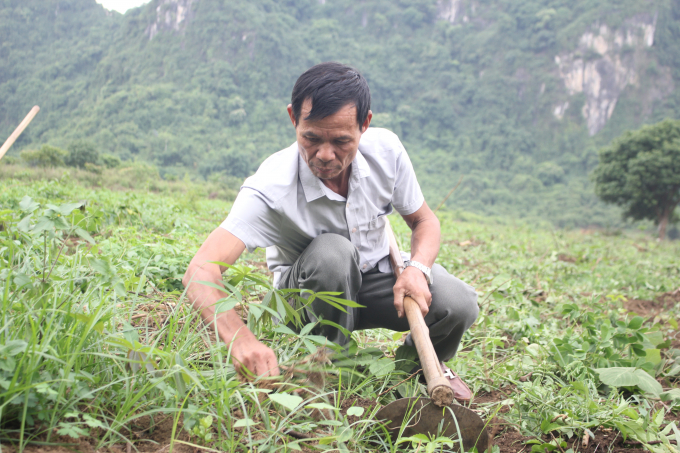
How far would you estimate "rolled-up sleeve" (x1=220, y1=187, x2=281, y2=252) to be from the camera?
1.56 m

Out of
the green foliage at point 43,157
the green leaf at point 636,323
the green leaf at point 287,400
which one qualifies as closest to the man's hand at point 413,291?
the green leaf at point 287,400

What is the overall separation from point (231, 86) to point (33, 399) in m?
57.2

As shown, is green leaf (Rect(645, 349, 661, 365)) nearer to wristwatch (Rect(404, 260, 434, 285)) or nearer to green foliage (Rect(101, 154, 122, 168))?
wristwatch (Rect(404, 260, 434, 285))

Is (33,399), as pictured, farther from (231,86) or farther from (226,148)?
(231,86)

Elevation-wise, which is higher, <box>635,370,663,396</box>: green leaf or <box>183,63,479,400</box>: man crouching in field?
<box>183,63,479,400</box>: man crouching in field

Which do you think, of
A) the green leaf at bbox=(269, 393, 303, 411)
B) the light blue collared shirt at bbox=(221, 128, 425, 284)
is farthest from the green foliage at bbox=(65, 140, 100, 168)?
the green leaf at bbox=(269, 393, 303, 411)

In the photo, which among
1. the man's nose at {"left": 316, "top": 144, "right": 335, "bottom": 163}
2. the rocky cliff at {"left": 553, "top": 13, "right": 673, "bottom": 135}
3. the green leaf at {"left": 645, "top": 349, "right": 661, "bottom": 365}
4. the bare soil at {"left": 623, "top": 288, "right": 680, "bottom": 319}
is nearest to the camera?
the man's nose at {"left": 316, "top": 144, "right": 335, "bottom": 163}

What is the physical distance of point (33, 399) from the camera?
1.01 meters

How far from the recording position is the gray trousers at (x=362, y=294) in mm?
1648

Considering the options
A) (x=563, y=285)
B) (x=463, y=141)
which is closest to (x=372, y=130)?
(x=563, y=285)

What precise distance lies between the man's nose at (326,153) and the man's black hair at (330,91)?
0.35 ft

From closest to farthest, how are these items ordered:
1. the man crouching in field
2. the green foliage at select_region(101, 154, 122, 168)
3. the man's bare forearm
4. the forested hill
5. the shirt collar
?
the man crouching in field
the shirt collar
the man's bare forearm
the green foliage at select_region(101, 154, 122, 168)
the forested hill

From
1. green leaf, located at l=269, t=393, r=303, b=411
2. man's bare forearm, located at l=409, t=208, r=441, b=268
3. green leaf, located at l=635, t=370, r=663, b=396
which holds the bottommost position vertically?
green leaf, located at l=635, t=370, r=663, b=396

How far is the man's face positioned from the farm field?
46 centimetres
